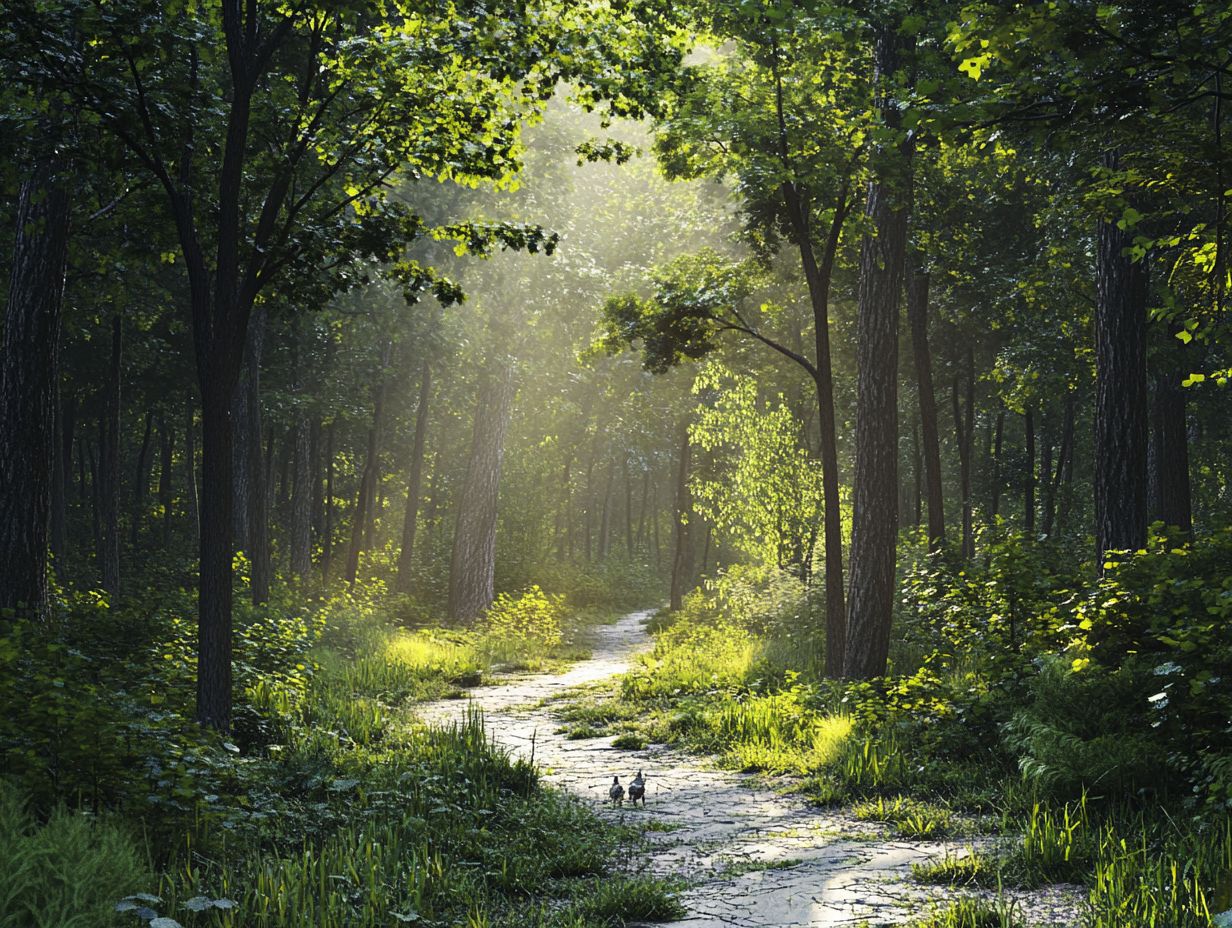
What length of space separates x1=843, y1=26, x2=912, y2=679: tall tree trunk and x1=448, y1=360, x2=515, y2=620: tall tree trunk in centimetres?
1398

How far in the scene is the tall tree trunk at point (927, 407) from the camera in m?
18.1

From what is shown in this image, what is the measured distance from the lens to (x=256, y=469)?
1814 cm

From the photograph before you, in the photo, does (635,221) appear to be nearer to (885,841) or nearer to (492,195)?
(492,195)

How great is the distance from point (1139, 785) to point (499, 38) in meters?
6.72

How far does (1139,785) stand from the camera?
6.03 m

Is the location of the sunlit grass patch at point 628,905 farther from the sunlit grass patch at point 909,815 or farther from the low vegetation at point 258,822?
the sunlit grass patch at point 909,815

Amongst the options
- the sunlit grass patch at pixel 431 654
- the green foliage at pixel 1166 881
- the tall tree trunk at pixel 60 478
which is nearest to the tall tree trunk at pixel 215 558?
the green foliage at pixel 1166 881

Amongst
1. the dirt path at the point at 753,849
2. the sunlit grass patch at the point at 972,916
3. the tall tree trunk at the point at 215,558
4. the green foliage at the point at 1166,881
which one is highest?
the tall tree trunk at the point at 215,558

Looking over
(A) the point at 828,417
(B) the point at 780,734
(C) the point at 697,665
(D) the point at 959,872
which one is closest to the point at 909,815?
(D) the point at 959,872

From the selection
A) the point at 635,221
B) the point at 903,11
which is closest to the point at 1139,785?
the point at 903,11

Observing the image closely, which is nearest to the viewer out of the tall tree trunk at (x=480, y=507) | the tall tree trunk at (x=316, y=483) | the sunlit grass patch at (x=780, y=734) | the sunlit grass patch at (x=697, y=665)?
the sunlit grass patch at (x=780, y=734)

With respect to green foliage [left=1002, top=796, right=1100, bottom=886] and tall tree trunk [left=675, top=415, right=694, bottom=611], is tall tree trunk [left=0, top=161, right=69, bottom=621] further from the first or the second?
tall tree trunk [left=675, top=415, right=694, bottom=611]

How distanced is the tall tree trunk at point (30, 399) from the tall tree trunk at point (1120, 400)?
10.8 m

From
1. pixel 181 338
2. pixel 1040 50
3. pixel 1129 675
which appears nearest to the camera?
pixel 1040 50
